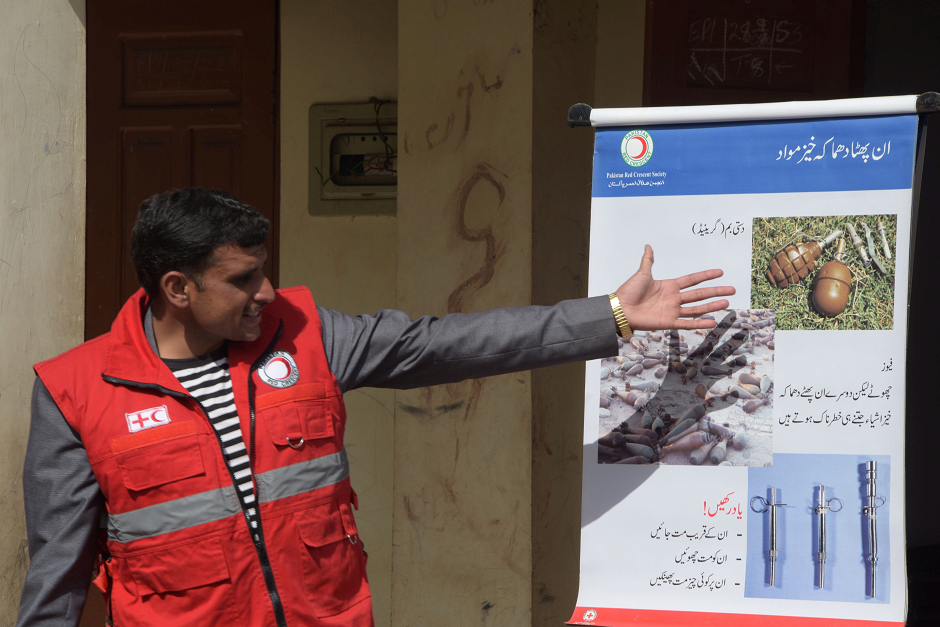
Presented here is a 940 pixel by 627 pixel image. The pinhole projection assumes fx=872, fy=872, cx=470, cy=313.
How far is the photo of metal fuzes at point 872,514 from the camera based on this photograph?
1.90m

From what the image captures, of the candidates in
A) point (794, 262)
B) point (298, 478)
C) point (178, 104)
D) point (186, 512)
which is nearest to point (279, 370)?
point (298, 478)

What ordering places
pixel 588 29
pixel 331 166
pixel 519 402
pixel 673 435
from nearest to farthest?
pixel 673 435 → pixel 519 402 → pixel 588 29 → pixel 331 166

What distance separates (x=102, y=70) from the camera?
3996 millimetres

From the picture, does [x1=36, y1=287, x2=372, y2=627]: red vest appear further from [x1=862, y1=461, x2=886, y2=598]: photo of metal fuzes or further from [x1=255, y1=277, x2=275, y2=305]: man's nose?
[x1=862, y1=461, x2=886, y2=598]: photo of metal fuzes

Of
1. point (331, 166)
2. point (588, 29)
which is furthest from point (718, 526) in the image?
point (331, 166)

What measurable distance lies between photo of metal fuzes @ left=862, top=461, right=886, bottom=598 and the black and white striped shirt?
4.33ft

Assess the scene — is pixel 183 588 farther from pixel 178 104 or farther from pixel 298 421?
pixel 178 104

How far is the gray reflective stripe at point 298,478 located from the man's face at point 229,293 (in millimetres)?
300

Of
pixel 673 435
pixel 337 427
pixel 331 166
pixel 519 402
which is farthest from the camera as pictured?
pixel 331 166

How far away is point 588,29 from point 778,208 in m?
1.70

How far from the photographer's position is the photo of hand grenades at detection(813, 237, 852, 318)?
1.97 metres

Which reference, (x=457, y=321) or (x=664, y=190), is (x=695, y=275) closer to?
(x=664, y=190)

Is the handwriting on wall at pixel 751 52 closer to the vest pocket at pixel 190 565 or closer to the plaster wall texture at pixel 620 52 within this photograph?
the plaster wall texture at pixel 620 52

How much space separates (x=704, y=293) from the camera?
6.39 feet
